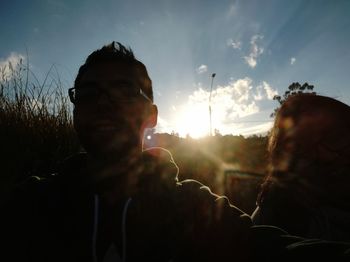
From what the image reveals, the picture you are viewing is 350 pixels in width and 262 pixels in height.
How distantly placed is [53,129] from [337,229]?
12.8 feet

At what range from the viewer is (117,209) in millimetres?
1685

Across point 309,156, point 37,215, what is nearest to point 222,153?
point 309,156

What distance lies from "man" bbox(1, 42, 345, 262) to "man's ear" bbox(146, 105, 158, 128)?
0.22m

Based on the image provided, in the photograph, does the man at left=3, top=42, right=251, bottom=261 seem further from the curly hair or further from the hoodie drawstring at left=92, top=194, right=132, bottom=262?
the curly hair

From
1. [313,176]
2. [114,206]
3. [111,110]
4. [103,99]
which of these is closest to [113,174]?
[114,206]

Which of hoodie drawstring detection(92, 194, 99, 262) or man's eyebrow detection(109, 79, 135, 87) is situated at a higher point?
man's eyebrow detection(109, 79, 135, 87)

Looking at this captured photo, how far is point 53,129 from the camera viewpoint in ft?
11.9

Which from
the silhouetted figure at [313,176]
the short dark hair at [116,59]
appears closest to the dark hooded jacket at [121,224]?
the short dark hair at [116,59]

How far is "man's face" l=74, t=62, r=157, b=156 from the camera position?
1798 millimetres

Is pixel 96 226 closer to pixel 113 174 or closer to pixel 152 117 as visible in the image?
pixel 113 174

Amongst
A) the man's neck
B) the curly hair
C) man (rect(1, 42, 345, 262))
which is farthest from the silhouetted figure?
the man's neck

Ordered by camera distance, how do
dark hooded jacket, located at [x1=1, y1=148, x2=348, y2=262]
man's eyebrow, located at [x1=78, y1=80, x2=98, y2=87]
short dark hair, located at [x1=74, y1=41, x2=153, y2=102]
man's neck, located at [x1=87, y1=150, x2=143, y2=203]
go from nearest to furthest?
dark hooded jacket, located at [x1=1, y1=148, x2=348, y2=262] → man's neck, located at [x1=87, y1=150, x2=143, y2=203] → man's eyebrow, located at [x1=78, y1=80, x2=98, y2=87] → short dark hair, located at [x1=74, y1=41, x2=153, y2=102]

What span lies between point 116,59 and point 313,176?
241 centimetres

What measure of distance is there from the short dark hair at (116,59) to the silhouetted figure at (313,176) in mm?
1783
